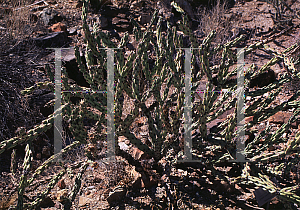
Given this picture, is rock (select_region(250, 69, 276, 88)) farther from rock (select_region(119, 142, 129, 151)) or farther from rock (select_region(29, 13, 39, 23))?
rock (select_region(29, 13, 39, 23))

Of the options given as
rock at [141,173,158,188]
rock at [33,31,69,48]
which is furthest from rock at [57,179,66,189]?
rock at [33,31,69,48]

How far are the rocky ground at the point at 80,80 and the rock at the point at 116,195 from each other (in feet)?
0.04

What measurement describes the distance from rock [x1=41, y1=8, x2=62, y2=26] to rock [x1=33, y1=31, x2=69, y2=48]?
2.85ft

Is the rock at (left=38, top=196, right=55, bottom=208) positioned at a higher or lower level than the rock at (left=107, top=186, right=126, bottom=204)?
lower

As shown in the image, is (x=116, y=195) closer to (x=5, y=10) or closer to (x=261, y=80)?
(x=261, y=80)

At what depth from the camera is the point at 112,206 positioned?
295 cm

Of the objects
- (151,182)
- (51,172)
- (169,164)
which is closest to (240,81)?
(169,164)

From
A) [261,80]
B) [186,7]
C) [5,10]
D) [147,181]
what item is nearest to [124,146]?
[147,181]

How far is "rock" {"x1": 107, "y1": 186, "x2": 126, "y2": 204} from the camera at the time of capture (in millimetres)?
2971

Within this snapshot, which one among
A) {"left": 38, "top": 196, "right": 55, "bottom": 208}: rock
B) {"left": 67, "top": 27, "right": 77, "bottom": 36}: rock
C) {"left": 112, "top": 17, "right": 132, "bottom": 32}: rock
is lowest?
{"left": 38, "top": 196, "right": 55, "bottom": 208}: rock

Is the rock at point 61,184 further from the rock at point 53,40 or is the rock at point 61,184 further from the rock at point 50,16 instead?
the rock at point 50,16

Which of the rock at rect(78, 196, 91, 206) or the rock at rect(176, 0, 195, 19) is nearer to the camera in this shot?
the rock at rect(78, 196, 91, 206)

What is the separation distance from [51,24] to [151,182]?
5.36 metres

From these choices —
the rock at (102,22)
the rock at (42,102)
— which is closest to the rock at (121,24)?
the rock at (102,22)
